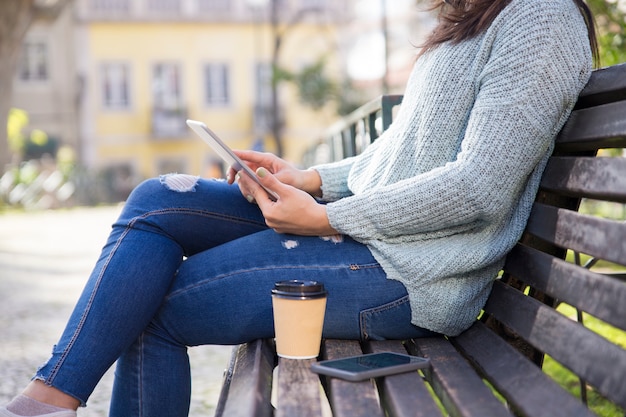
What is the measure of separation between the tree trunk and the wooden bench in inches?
732

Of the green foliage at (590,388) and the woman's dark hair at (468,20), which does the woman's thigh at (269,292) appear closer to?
the woman's dark hair at (468,20)

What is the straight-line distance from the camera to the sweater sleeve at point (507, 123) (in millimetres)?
1648

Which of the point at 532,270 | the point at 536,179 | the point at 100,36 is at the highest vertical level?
the point at 100,36

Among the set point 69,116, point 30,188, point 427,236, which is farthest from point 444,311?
point 69,116

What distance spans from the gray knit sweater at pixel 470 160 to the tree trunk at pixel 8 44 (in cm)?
1850

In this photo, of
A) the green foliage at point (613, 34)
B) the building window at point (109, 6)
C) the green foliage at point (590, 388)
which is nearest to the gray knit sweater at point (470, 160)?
the green foliage at point (590, 388)

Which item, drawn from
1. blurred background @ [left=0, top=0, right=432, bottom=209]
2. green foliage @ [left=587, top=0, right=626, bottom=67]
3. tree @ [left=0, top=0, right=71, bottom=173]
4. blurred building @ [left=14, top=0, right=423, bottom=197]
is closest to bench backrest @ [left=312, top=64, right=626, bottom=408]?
green foliage @ [left=587, top=0, right=626, bottom=67]

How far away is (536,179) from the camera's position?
1.77m

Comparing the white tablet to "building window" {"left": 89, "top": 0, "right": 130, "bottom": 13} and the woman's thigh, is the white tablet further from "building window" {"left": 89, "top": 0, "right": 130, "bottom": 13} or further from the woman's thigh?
"building window" {"left": 89, "top": 0, "right": 130, "bottom": 13}

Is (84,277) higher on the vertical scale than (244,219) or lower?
lower

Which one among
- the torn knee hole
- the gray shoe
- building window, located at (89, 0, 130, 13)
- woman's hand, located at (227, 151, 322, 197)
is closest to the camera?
the gray shoe

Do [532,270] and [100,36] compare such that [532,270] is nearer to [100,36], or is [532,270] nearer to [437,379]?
[437,379]

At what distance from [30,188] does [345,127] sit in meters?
15.5

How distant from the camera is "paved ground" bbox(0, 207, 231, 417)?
10.5 ft
